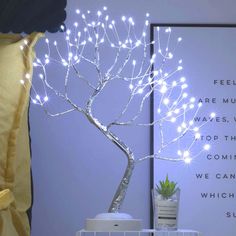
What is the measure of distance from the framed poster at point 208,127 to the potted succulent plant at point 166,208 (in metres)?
0.32

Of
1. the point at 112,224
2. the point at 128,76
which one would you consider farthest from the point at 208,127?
the point at 112,224

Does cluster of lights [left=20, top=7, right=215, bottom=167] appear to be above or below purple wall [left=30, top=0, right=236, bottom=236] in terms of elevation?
above

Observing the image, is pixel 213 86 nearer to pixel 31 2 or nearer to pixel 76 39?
pixel 76 39

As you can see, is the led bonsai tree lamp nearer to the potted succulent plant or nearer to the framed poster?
the framed poster

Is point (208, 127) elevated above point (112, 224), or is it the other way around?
point (208, 127)

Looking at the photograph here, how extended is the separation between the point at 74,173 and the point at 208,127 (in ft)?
1.84

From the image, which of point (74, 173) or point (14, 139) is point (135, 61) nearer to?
point (74, 173)

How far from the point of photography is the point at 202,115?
204 cm

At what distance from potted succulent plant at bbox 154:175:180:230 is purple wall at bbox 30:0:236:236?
1.12 ft

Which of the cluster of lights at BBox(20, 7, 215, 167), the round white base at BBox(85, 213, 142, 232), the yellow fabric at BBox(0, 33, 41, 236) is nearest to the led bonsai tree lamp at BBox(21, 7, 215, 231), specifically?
the cluster of lights at BBox(20, 7, 215, 167)

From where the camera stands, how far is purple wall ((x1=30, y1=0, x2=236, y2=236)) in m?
2.01

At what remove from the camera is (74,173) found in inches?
80.4

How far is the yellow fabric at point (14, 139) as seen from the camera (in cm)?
161

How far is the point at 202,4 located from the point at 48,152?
882mm
